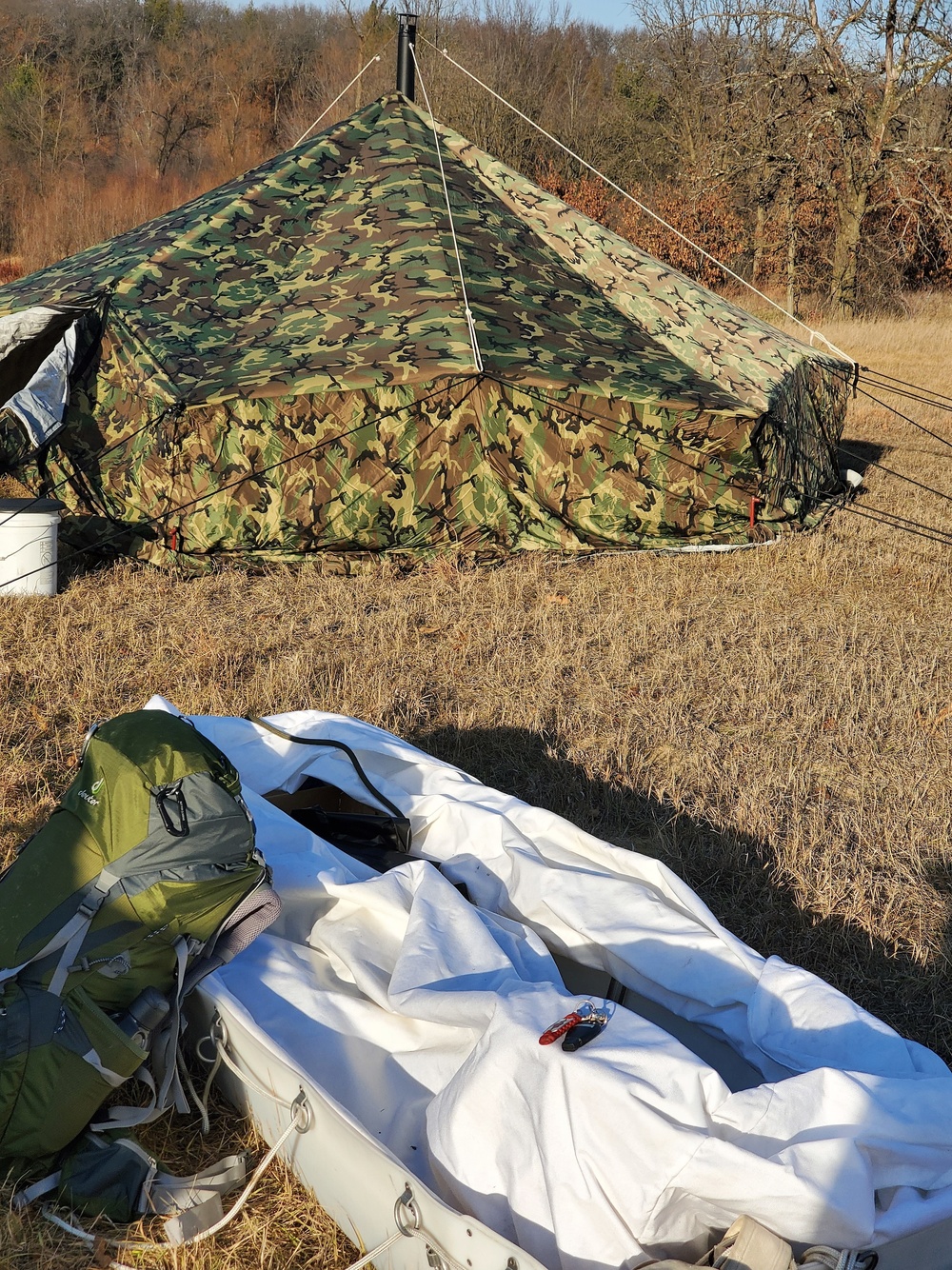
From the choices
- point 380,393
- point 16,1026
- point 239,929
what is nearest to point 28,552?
point 380,393

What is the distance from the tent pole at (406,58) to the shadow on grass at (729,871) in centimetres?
543

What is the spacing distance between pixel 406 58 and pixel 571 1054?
24.3ft

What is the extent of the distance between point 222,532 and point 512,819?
355cm

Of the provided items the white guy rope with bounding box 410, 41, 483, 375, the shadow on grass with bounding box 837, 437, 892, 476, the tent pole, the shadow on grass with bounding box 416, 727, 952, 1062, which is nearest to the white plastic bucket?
the white guy rope with bounding box 410, 41, 483, 375

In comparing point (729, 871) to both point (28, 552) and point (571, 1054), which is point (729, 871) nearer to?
point (571, 1054)

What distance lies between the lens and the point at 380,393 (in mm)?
5938

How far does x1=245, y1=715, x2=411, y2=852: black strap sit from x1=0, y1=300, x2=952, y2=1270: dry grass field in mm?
738

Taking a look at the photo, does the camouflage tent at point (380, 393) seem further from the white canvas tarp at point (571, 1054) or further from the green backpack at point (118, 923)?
the green backpack at point (118, 923)

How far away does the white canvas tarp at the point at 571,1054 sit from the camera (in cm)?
175

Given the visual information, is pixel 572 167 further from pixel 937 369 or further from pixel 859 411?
pixel 859 411

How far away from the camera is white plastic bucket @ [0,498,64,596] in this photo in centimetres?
544

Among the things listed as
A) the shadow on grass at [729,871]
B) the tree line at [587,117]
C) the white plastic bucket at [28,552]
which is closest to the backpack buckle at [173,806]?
the shadow on grass at [729,871]

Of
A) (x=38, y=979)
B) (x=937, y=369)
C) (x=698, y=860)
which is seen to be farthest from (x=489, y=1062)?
(x=937, y=369)

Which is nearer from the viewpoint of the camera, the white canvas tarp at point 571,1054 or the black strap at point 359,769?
the white canvas tarp at point 571,1054
